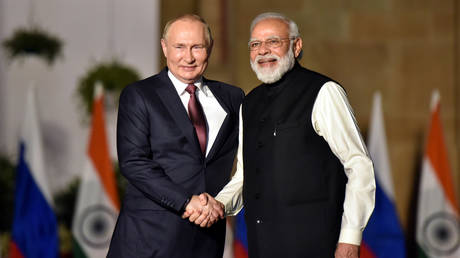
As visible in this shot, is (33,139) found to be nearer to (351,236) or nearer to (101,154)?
(101,154)

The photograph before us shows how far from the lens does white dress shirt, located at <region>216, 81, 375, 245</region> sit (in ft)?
8.82

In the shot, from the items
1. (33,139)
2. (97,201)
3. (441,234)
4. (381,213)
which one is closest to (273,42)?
(381,213)

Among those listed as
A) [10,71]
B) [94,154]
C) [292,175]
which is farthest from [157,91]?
[10,71]

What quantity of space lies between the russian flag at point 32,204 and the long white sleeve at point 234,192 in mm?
3077

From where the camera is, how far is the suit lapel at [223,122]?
3110 millimetres

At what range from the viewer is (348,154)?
2734mm

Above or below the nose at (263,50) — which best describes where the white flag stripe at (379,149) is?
below

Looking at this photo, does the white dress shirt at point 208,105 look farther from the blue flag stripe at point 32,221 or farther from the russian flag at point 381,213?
the blue flag stripe at point 32,221

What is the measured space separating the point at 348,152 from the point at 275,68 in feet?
1.46

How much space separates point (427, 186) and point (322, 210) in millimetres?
3326

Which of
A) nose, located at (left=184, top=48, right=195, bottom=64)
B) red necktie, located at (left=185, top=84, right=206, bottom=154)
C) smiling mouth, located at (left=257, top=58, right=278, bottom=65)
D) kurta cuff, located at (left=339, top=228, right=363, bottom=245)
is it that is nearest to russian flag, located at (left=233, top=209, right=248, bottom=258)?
red necktie, located at (left=185, top=84, right=206, bottom=154)

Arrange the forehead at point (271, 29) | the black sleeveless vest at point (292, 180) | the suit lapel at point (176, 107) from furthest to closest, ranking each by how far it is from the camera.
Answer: the suit lapel at point (176, 107) < the forehead at point (271, 29) < the black sleeveless vest at point (292, 180)

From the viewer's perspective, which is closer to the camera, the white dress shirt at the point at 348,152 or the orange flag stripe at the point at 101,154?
the white dress shirt at the point at 348,152

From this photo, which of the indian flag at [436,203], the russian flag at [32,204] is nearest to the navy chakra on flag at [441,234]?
the indian flag at [436,203]
